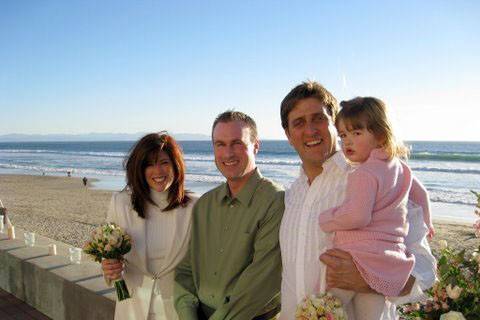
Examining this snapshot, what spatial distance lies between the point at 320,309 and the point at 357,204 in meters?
0.46

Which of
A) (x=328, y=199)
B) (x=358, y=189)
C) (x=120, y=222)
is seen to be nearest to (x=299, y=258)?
(x=328, y=199)

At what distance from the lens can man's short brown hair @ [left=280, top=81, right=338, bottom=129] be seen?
228 centimetres

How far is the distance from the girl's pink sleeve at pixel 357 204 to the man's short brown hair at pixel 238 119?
0.82 metres

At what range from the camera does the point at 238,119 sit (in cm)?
261

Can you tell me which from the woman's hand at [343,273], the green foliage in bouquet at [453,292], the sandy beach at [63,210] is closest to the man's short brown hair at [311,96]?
the woman's hand at [343,273]

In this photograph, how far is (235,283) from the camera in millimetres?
2418

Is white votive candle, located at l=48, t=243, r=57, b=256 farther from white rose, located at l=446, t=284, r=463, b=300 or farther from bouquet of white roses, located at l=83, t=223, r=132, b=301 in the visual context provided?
white rose, located at l=446, t=284, r=463, b=300

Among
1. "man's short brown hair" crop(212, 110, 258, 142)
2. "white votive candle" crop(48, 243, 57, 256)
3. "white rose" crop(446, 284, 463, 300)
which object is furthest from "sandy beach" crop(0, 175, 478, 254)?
"white votive candle" crop(48, 243, 57, 256)

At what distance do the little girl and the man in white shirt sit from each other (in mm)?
70

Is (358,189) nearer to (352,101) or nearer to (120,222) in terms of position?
(352,101)

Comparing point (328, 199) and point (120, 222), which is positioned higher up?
point (328, 199)

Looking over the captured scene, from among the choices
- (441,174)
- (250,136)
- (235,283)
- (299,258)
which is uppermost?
(250,136)

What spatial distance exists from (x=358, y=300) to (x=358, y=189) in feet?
1.85

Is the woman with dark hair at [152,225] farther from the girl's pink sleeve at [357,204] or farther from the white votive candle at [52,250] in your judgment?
the white votive candle at [52,250]
